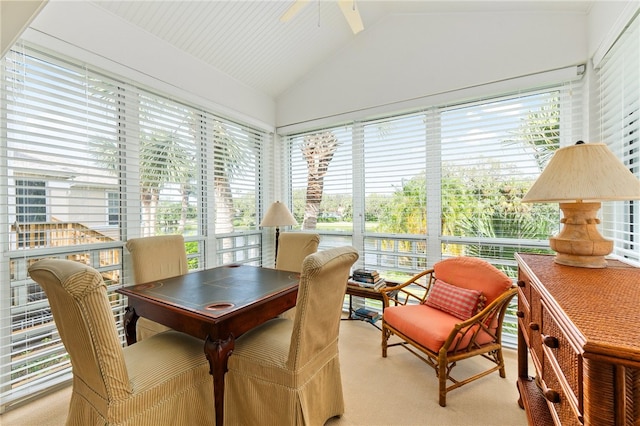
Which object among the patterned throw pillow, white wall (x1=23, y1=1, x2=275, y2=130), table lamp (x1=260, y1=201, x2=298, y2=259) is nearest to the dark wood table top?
table lamp (x1=260, y1=201, x2=298, y2=259)

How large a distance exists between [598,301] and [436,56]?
2742mm

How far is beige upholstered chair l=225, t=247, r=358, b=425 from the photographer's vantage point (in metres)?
1.40

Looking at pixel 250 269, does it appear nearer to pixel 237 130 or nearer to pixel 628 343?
pixel 237 130

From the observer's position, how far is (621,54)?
187 cm

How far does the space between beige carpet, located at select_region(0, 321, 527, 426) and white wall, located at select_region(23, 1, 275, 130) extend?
247 centimetres

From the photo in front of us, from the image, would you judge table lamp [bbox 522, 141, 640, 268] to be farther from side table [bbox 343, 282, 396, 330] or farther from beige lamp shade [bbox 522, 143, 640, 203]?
side table [bbox 343, 282, 396, 330]

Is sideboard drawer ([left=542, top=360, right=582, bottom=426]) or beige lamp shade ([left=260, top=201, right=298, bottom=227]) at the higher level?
beige lamp shade ([left=260, top=201, right=298, bottom=227])

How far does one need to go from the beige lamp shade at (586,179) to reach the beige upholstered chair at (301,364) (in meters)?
1.00

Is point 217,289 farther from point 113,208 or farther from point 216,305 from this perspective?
point 113,208

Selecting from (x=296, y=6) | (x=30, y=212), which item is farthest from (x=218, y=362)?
(x=296, y=6)

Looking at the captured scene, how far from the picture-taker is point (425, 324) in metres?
2.03

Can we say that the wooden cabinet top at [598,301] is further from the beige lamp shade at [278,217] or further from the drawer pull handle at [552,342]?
the beige lamp shade at [278,217]

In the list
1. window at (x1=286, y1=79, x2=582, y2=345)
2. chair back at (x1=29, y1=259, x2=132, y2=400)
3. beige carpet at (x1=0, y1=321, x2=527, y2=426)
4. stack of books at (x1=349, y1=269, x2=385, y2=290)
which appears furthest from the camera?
stack of books at (x1=349, y1=269, x2=385, y2=290)

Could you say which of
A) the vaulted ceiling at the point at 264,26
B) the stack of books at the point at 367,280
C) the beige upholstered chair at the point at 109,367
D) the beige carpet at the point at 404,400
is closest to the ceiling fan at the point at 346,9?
the vaulted ceiling at the point at 264,26
